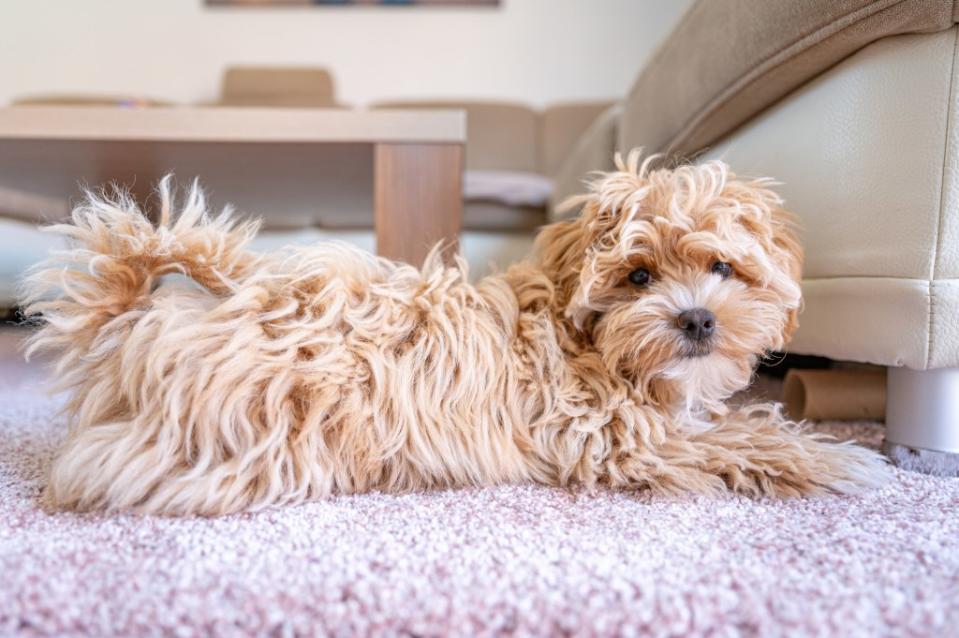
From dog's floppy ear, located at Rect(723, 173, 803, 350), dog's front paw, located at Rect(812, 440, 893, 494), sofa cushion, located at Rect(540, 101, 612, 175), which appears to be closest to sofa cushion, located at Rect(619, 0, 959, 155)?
dog's floppy ear, located at Rect(723, 173, 803, 350)

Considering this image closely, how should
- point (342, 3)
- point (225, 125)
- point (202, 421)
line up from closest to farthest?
point (202, 421)
point (225, 125)
point (342, 3)

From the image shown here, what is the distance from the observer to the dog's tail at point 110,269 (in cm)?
74

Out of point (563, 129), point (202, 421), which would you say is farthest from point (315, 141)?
point (563, 129)

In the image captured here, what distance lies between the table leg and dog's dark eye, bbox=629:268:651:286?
1.50ft

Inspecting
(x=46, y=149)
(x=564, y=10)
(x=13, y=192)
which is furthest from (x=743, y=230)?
(x=564, y=10)

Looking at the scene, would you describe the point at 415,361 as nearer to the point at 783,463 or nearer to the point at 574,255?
the point at 574,255

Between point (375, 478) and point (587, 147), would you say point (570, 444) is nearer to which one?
point (375, 478)

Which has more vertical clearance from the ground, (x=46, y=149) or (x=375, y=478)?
(x=46, y=149)

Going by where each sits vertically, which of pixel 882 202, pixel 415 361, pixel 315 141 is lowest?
pixel 415 361

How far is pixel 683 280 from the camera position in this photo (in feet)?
2.70

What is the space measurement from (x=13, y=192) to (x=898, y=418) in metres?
2.24

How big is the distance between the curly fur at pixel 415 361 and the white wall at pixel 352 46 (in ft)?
9.72

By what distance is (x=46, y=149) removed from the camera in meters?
1.29

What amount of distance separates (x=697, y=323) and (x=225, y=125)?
Result: 917mm
